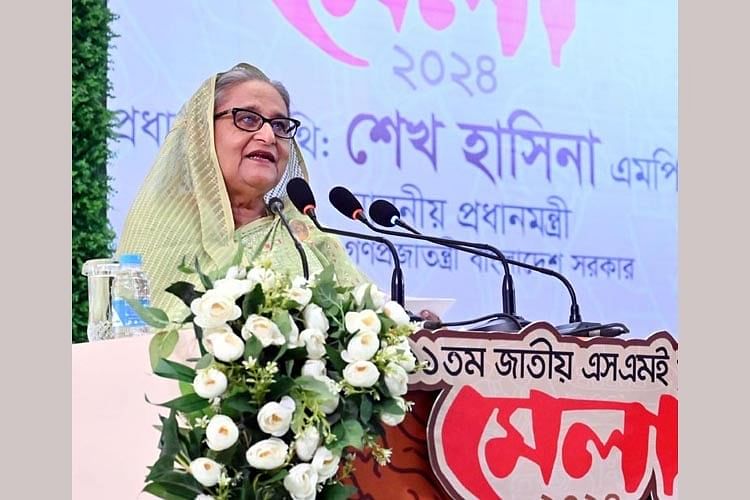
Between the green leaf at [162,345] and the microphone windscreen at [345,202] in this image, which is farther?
the microphone windscreen at [345,202]

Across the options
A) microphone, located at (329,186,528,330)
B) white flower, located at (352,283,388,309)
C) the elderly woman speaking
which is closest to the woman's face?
the elderly woman speaking

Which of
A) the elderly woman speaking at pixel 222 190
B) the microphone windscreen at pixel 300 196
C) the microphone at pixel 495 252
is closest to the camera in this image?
the microphone at pixel 495 252

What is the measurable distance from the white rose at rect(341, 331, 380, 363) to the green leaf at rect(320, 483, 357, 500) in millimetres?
205

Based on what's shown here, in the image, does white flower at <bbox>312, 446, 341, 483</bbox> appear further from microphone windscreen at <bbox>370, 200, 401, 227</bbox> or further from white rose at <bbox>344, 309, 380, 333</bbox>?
microphone windscreen at <bbox>370, 200, 401, 227</bbox>

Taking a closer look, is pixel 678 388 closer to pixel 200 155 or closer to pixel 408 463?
pixel 408 463

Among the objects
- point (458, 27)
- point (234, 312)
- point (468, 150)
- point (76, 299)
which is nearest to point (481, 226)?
point (468, 150)

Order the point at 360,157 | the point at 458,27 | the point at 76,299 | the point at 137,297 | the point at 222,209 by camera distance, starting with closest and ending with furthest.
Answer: the point at 137,297 < the point at 222,209 < the point at 76,299 < the point at 360,157 < the point at 458,27

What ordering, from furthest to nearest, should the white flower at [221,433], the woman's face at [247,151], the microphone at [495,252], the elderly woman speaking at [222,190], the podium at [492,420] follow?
the woman's face at [247,151] → the elderly woman speaking at [222,190] → the microphone at [495,252] → the podium at [492,420] → the white flower at [221,433]

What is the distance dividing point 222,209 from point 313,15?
147cm

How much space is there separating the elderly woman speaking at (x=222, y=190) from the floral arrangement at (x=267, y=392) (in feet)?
4.32

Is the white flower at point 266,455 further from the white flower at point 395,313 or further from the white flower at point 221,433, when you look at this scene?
the white flower at point 395,313

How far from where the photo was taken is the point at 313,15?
4.71m

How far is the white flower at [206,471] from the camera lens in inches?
74.4

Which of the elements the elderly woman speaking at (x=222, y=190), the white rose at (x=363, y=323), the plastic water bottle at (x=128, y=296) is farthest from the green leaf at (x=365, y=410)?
the elderly woman speaking at (x=222, y=190)
